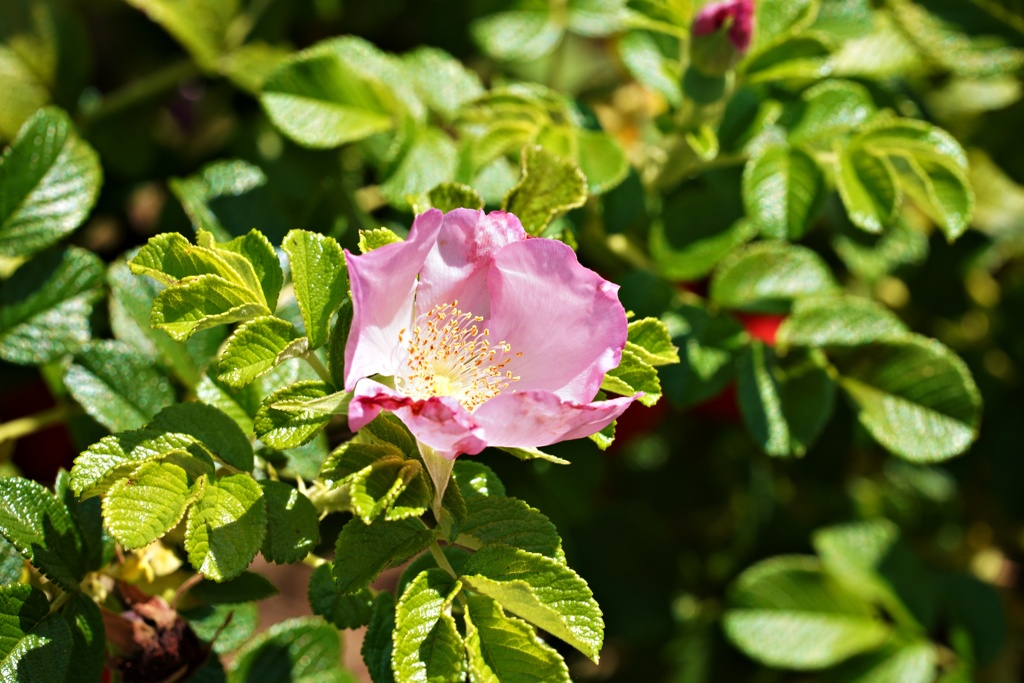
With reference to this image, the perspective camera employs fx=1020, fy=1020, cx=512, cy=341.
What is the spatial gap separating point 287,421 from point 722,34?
0.64m

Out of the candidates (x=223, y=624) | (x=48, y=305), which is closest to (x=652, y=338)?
(x=223, y=624)

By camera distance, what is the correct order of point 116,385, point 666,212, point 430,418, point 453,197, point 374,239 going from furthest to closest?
point 666,212
point 116,385
point 453,197
point 374,239
point 430,418

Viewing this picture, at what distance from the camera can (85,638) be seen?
0.87 metres

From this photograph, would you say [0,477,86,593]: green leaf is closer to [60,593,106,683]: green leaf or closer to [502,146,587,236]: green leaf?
[60,593,106,683]: green leaf

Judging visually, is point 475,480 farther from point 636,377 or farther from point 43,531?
point 43,531

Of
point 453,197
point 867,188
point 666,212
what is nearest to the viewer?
point 453,197

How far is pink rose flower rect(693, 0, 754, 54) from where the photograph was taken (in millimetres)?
1086

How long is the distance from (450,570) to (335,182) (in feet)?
1.87

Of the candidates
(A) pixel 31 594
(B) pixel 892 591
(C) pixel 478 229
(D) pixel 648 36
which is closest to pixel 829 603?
(B) pixel 892 591

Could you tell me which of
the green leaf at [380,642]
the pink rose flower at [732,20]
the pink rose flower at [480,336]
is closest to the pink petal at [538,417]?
the pink rose flower at [480,336]

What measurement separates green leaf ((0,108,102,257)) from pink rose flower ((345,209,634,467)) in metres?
0.48

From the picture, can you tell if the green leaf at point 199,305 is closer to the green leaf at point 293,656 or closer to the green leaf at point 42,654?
the green leaf at point 42,654

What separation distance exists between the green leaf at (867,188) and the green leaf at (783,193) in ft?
0.09

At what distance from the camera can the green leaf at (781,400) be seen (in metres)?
1.13
